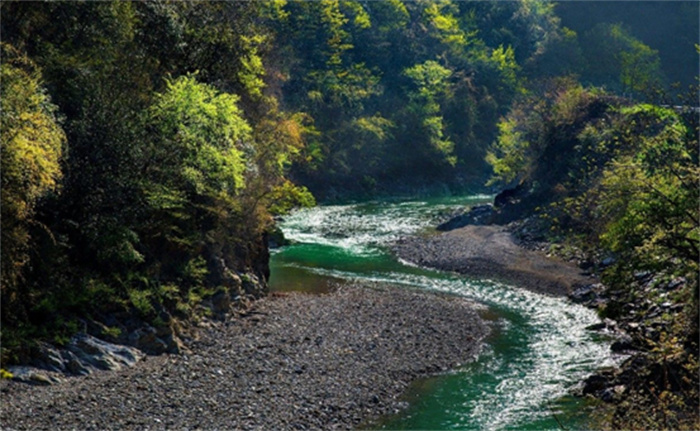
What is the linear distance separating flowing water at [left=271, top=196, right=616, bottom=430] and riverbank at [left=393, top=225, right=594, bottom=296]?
1.27m

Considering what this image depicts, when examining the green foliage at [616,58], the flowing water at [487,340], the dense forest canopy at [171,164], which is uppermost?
the green foliage at [616,58]

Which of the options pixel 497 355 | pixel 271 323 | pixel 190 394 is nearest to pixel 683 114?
pixel 497 355

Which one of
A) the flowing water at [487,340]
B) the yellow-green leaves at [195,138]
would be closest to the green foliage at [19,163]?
the yellow-green leaves at [195,138]

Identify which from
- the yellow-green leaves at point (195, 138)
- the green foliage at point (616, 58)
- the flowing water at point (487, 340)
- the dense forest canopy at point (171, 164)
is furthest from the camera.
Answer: the green foliage at point (616, 58)

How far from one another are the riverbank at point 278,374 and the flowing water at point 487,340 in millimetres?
1233

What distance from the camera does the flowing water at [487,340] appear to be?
2434 centimetres

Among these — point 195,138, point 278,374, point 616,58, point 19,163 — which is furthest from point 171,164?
point 616,58

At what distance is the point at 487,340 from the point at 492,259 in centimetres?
1639

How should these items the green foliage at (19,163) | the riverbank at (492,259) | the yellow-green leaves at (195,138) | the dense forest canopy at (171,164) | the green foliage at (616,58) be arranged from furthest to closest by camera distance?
the green foliage at (616,58), the riverbank at (492,259), the yellow-green leaves at (195,138), the dense forest canopy at (171,164), the green foliage at (19,163)

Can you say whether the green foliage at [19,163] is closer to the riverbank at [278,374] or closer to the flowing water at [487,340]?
the riverbank at [278,374]

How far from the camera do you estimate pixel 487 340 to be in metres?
32.8

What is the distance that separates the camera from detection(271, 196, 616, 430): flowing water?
2434 cm

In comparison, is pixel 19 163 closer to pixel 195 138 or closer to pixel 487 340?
pixel 195 138

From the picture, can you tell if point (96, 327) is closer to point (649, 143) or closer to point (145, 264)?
point (145, 264)
